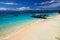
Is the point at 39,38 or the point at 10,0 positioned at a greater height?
the point at 10,0

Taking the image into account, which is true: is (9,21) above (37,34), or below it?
above

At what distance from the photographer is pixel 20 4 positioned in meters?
10.5

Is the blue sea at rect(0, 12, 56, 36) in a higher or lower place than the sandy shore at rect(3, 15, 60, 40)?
higher

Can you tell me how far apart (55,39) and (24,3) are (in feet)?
25.9

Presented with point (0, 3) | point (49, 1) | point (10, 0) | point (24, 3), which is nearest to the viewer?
point (0, 3)

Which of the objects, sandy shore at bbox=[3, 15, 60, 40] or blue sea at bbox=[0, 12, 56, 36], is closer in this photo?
sandy shore at bbox=[3, 15, 60, 40]

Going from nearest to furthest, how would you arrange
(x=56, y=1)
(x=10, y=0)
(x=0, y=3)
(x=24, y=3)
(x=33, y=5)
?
(x=0, y=3)
(x=56, y=1)
(x=10, y=0)
(x=24, y=3)
(x=33, y=5)

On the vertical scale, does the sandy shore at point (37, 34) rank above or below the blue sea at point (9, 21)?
below

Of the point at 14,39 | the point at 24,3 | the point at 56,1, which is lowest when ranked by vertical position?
the point at 14,39

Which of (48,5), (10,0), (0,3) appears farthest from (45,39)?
(48,5)

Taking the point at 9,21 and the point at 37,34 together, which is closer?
the point at 37,34

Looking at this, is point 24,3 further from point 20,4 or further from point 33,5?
point 33,5

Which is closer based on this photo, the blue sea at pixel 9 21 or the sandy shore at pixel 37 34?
the sandy shore at pixel 37 34

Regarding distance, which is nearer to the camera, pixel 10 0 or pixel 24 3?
pixel 10 0
